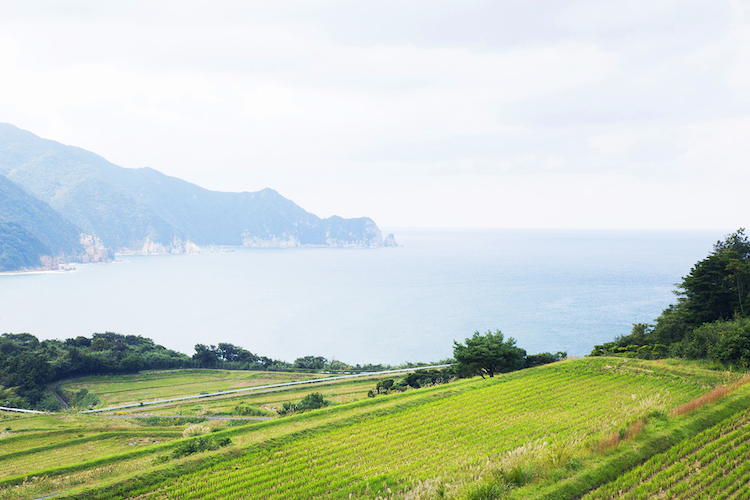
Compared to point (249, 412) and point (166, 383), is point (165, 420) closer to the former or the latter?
point (249, 412)

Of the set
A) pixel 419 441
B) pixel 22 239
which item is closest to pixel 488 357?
pixel 419 441

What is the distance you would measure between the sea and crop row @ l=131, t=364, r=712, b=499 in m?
53.2

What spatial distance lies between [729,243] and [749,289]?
1175cm

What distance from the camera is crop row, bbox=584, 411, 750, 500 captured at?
26.6ft

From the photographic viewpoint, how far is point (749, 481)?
26.8 feet

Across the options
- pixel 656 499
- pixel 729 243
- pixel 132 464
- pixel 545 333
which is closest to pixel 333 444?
pixel 132 464

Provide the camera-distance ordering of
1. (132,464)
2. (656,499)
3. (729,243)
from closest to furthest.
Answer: (656,499), (132,464), (729,243)

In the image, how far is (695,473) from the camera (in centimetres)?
878

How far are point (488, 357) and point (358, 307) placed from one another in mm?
86185

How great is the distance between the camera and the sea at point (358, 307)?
78625 millimetres

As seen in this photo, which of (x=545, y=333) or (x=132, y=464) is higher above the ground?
(x=132, y=464)

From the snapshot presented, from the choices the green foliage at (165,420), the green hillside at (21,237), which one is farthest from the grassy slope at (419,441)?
the green hillside at (21,237)

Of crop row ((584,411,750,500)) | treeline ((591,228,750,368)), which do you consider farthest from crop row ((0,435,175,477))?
treeline ((591,228,750,368))

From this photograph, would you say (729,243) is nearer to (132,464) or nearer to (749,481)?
(749,481)
